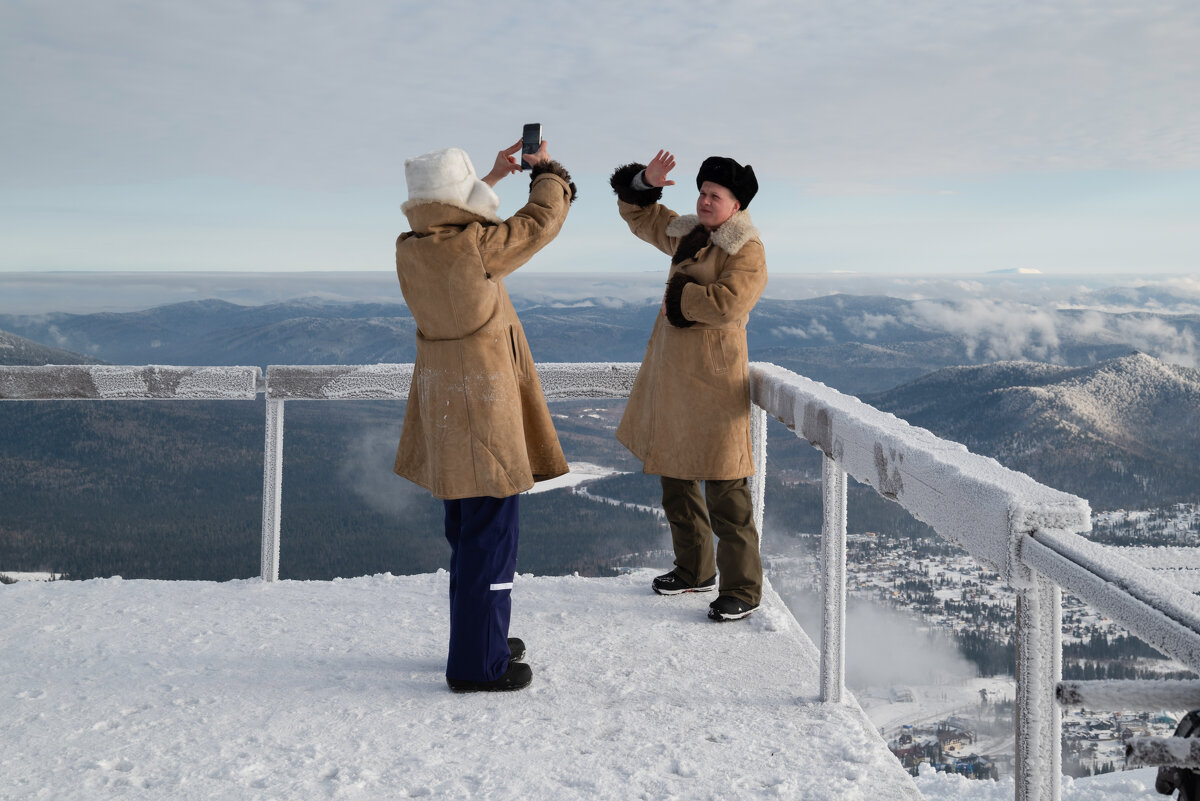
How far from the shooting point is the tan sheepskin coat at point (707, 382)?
9.25 ft

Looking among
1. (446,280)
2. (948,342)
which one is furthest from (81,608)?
(948,342)

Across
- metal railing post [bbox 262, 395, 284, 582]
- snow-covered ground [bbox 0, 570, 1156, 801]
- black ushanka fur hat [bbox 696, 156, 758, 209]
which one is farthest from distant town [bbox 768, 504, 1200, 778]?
metal railing post [bbox 262, 395, 284, 582]

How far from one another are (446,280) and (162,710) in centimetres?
137

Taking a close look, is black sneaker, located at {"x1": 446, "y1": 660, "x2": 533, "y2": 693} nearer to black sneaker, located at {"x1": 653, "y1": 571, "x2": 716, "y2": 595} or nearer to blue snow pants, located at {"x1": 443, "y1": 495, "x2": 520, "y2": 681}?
blue snow pants, located at {"x1": 443, "y1": 495, "x2": 520, "y2": 681}

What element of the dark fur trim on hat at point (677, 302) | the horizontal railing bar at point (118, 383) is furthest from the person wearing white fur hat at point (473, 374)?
the horizontal railing bar at point (118, 383)

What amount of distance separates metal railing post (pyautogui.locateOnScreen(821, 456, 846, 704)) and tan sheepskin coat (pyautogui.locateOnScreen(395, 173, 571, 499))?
81 cm

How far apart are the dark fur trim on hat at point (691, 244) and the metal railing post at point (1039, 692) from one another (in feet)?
6.49

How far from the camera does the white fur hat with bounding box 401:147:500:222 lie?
2260 mm

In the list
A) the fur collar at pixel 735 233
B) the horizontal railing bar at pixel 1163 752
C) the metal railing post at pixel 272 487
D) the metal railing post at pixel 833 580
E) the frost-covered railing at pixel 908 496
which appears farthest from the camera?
the metal railing post at pixel 272 487

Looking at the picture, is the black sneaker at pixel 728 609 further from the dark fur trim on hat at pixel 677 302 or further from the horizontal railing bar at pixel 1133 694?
the horizontal railing bar at pixel 1133 694

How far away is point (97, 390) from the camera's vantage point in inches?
135

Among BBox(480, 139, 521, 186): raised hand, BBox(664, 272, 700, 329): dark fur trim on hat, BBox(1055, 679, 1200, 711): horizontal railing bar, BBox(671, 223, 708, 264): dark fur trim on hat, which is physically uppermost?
BBox(480, 139, 521, 186): raised hand

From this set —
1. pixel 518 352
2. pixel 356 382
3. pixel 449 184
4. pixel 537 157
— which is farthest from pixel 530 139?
pixel 356 382

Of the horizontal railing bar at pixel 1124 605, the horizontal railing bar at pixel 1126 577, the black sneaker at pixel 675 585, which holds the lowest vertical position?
the black sneaker at pixel 675 585
